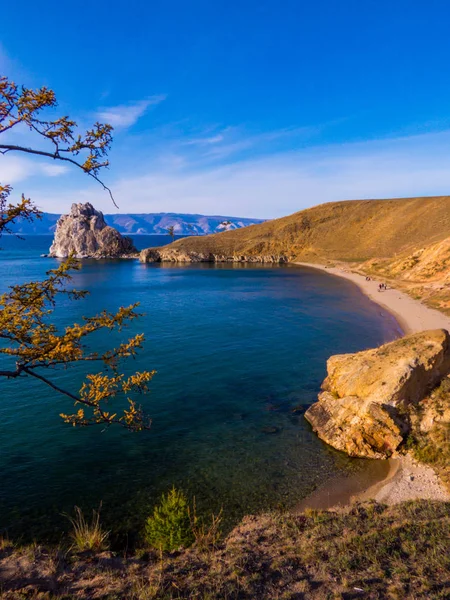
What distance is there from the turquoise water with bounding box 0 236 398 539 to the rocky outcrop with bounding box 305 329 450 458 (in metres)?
1.43

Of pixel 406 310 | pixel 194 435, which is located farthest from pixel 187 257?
pixel 194 435

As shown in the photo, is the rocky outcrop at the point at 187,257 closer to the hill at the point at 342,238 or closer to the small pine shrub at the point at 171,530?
the hill at the point at 342,238

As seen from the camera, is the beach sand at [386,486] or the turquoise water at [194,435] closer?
the beach sand at [386,486]

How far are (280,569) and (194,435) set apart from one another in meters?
12.9

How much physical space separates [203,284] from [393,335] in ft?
189

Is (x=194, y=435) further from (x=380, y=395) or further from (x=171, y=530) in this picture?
(x=380, y=395)

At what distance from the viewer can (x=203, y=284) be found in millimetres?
93312

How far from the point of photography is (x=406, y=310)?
177 ft

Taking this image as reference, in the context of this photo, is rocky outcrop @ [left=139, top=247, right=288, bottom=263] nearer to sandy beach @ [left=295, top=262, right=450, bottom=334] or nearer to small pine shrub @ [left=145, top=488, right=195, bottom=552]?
sandy beach @ [left=295, top=262, right=450, bottom=334]

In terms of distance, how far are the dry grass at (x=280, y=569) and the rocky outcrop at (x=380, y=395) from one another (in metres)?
7.47

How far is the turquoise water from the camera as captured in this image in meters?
16.5

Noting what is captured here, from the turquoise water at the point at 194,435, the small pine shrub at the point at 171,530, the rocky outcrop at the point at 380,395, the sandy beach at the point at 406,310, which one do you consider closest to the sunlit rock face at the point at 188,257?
the sandy beach at the point at 406,310

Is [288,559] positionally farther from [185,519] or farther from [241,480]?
[241,480]

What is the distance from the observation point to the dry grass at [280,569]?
873 cm
